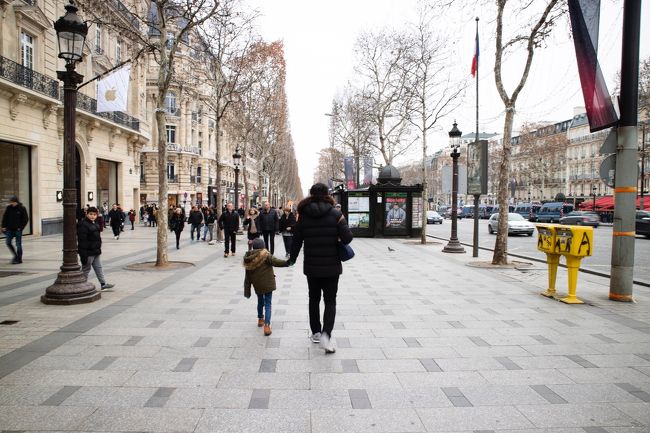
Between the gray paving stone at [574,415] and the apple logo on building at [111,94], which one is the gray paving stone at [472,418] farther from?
the apple logo on building at [111,94]

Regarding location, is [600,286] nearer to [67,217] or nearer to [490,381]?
[490,381]

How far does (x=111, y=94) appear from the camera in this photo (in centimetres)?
1585

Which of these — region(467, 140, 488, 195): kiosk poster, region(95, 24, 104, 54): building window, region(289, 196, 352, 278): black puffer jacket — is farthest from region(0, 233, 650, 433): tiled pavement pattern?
region(95, 24, 104, 54): building window

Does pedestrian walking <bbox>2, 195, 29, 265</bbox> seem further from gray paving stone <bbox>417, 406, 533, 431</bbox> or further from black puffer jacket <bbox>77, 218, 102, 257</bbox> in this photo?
gray paving stone <bbox>417, 406, 533, 431</bbox>

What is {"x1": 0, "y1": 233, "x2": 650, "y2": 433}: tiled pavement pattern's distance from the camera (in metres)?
3.52

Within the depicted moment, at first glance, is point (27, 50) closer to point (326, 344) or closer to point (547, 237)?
point (326, 344)

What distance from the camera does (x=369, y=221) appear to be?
24.5 m

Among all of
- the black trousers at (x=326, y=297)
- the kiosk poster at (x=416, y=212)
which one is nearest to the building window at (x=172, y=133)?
the kiosk poster at (x=416, y=212)

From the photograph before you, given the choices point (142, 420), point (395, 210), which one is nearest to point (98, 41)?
point (395, 210)

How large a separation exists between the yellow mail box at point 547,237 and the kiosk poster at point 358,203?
15.7 meters

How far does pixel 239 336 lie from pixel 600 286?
789 centimetres

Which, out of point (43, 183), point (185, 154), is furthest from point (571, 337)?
point (185, 154)

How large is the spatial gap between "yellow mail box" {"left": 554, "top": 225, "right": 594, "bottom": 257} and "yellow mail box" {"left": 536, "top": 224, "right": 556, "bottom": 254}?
0.16m

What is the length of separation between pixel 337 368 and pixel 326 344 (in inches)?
18.4
